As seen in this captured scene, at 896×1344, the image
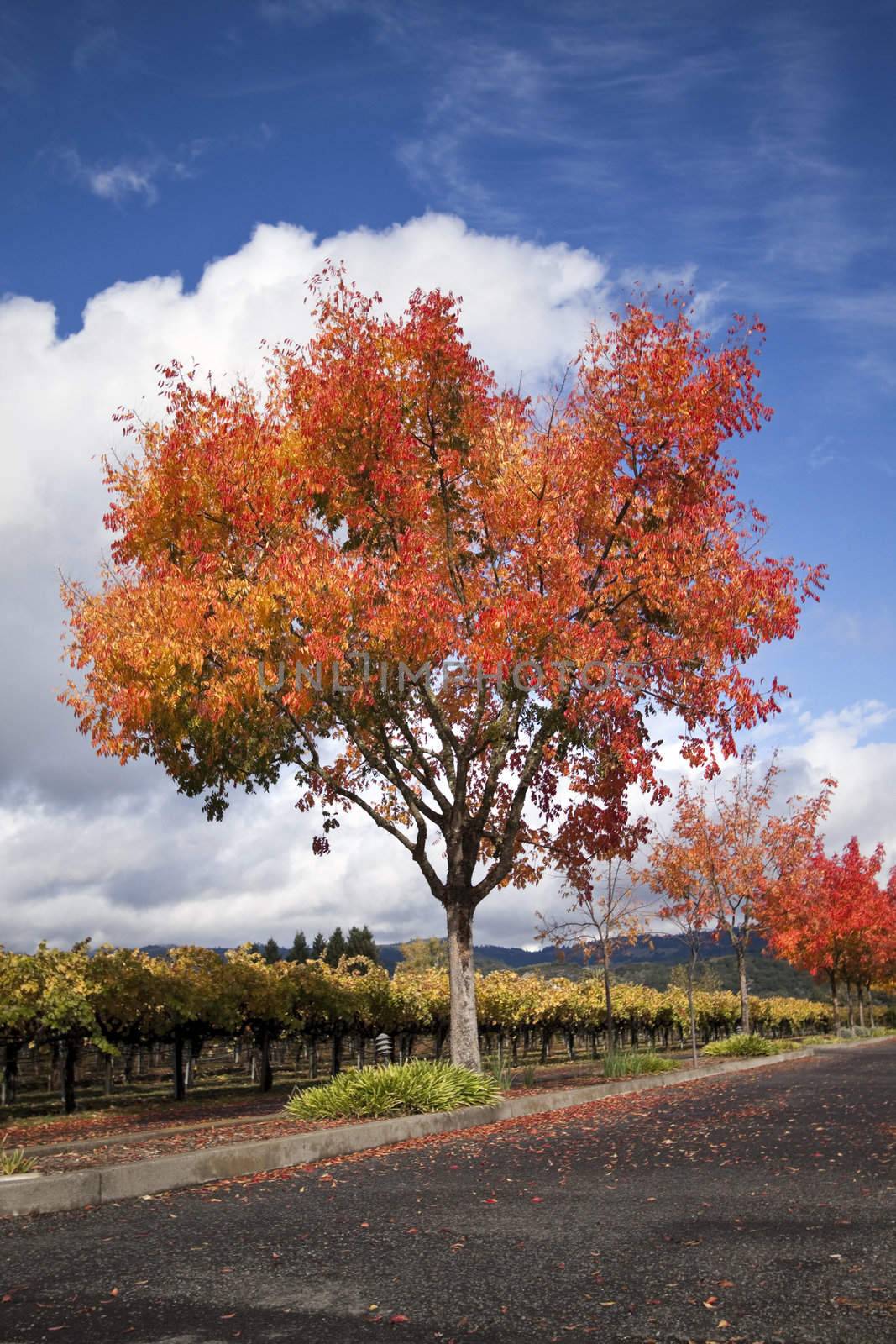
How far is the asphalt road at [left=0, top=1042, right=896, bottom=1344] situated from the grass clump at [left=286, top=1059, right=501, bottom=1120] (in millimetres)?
2354

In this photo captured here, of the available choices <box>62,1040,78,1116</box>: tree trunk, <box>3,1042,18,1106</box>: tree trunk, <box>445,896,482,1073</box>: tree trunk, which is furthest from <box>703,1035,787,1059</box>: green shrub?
<box>3,1042,18,1106</box>: tree trunk

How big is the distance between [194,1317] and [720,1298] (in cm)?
210

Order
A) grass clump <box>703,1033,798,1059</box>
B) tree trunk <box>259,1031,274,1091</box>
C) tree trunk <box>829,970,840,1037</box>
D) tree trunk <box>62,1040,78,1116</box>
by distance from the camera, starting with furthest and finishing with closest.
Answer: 1. tree trunk <box>829,970,840,1037</box>
2. grass clump <box>703,1033,798,1059</box>
3. tree trunk <box>259,1031,274,1091</box>
4. tree trunk <box>62,1040,78,1116</box>

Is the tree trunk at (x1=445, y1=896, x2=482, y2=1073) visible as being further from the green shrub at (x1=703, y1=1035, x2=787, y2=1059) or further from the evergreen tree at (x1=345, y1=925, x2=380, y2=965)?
the evergreen tree at (x1=345, y1=925, x2=380, y2=965)

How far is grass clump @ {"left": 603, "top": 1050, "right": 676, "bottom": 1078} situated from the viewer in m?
18.8

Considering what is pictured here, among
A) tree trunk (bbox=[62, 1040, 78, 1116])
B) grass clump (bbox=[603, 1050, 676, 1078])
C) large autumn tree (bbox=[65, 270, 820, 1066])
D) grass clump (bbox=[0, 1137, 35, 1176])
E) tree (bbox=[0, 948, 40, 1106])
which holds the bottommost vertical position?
grass clump (bbox=[603, 1050, 676, 1078])

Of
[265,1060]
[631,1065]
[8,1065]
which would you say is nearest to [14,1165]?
[8,1065]

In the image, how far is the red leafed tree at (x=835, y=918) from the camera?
3436 cm

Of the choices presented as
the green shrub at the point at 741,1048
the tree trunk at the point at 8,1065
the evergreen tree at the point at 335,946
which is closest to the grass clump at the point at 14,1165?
the tree trunk at the point at 8,1065

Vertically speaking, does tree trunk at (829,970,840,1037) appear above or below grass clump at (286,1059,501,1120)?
below

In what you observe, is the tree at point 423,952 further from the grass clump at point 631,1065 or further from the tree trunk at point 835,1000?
the grass clump at point 631,1065

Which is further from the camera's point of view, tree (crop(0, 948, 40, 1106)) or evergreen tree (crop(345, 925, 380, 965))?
evergreen tree (crop(345, 925, 380, 965))

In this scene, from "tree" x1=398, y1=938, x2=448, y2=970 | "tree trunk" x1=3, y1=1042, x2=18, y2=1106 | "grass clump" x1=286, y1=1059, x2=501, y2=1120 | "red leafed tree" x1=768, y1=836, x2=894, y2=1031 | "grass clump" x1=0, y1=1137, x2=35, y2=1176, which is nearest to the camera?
"grass clump" x1=0, y1=1137, x2=35, y2=1176

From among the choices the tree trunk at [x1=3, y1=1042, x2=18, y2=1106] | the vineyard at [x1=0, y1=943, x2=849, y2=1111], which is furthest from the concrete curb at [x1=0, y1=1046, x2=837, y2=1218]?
the tree trunk at [x1=3, y1=1042, x2=18, y2=1106]
